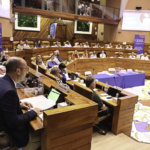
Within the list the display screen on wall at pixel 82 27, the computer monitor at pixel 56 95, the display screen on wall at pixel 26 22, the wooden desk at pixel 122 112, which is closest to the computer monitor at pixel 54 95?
the computer monitor at pixel 56 95

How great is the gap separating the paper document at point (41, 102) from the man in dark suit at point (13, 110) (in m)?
0.32

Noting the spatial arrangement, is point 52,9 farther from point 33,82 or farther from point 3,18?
point 33,82

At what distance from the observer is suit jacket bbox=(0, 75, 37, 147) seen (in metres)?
1.58

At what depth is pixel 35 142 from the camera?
6.32 feet

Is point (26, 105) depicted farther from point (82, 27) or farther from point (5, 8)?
point (82, 27)

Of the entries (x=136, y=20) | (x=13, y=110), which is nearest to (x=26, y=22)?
(x=136, y=20)

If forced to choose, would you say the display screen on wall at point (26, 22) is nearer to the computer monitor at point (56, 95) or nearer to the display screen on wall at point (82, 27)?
the display screen on wall at point (82, 27)

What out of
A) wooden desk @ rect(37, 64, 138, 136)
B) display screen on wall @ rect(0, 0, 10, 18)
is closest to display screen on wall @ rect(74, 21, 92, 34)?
display screen on wall @ rect(0, 0, 10, 18)

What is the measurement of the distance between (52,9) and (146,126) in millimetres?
9260

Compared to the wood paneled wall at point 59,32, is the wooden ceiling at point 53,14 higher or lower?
higher

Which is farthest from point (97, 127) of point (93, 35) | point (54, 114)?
point (93, 35)

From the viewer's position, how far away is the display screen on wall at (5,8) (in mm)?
8160

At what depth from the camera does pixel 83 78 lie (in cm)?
458

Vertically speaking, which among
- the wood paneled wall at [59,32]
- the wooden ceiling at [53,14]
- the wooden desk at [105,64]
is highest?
the wooden ceiling at [53,14]
